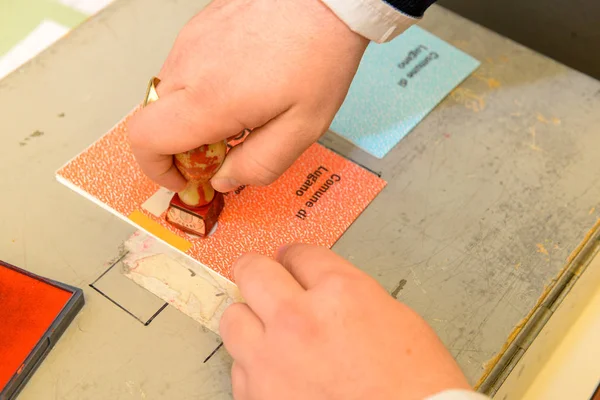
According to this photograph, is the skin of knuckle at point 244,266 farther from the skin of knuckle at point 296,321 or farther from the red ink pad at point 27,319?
the red ink pad at point 27,319

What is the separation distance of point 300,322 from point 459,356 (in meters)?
0.27

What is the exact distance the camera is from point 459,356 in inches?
29.0

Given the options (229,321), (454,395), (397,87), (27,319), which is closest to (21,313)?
(27,319)

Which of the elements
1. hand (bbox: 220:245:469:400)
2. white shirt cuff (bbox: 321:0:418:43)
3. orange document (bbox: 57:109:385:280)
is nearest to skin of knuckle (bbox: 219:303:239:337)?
hand (bbox: 220:245:469:400)

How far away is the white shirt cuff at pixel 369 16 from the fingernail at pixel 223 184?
0.24 meters

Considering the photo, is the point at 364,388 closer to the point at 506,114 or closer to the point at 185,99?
the point at 185,99

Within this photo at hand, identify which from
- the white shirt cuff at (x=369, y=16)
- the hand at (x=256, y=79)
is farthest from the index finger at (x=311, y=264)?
the white shirt cuff at (x=369, y=16)

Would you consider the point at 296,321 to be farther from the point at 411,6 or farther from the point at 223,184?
the point at 411,6

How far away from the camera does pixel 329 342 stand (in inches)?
21.8

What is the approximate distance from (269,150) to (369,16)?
7.3 inches

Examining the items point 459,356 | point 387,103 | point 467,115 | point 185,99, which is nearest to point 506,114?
point 467,115

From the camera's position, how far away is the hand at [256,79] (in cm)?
64

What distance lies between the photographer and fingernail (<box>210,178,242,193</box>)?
745 mm

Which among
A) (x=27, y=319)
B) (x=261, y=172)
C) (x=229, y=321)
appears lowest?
(x=27, y=319)
